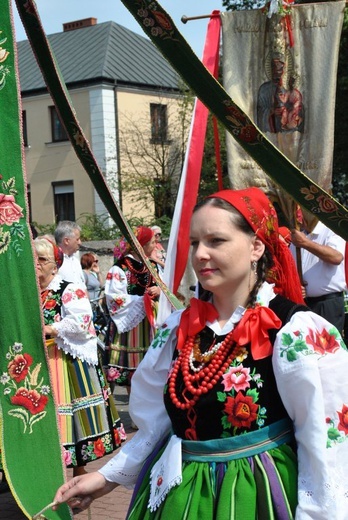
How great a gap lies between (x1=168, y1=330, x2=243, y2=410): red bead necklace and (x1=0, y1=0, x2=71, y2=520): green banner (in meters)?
0.58

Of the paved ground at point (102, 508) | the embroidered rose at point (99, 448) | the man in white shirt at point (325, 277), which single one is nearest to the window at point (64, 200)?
the man in white shirt at point (325, 277)

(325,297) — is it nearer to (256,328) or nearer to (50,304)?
(50,304)

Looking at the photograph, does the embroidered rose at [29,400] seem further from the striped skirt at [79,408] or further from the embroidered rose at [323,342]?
the striped skirt at [79,408]

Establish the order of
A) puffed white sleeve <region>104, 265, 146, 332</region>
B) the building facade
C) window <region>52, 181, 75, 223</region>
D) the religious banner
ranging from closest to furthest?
the religious banner < puffed white sleeve <region>104, 265, 146, 332</region> < the building facade < window <region>52, 181, 75, 223</region>

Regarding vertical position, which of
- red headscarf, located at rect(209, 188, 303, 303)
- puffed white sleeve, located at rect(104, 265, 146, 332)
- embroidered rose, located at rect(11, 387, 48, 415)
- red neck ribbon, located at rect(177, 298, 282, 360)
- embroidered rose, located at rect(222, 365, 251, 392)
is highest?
red headscarf, located at rect(209, 188, 303, 303)

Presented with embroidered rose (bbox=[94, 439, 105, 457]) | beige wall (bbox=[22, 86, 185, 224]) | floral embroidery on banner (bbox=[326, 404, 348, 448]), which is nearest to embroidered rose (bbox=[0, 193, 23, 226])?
floral embroidery on banner (bbox=[326, 404, 348, 448])

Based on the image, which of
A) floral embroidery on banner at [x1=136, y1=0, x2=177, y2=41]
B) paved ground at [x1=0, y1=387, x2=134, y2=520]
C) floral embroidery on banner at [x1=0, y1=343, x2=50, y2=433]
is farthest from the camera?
paved ground at [x1=0, y1=387, x2=134, y2=520]

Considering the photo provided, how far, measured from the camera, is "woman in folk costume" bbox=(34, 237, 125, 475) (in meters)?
4.97

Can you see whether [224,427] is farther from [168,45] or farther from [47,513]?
[168,45]

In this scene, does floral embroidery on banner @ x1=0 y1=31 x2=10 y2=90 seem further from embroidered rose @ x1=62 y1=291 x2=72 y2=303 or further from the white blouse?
embroidered rose @ x1=62 y1=291 x2=72 y2=303

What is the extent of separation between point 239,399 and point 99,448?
9.97 ft

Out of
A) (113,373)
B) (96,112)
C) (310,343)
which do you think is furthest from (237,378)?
(96,112)

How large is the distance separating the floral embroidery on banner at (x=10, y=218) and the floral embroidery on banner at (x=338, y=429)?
1205 millimetres

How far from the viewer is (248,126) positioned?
2.52 metres
